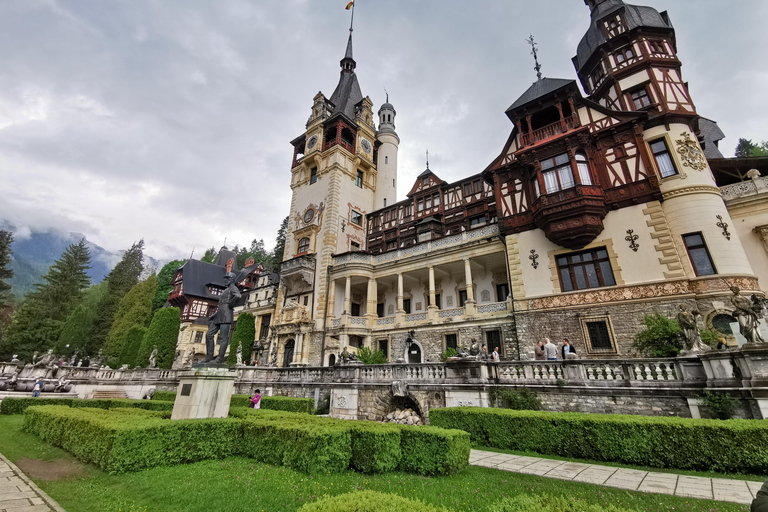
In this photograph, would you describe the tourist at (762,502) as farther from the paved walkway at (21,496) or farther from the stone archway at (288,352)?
the stone archway at (288,352)

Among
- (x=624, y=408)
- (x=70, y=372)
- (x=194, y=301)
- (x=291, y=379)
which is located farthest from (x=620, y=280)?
(x=194, y=301)

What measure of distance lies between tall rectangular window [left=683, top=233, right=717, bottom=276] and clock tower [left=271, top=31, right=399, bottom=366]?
1014 inches

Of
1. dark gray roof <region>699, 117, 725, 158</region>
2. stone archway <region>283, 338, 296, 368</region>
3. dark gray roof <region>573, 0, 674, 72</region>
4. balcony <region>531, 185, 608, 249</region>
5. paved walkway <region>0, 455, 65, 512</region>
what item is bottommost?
paved walkway <region>0, 455, 65, 512</region>

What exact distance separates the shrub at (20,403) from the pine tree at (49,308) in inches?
1375

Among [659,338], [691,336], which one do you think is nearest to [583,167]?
[659,338]

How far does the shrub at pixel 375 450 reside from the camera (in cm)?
693

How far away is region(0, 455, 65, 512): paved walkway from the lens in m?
4.55

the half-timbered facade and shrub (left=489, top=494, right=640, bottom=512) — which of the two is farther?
the half-timbered facade

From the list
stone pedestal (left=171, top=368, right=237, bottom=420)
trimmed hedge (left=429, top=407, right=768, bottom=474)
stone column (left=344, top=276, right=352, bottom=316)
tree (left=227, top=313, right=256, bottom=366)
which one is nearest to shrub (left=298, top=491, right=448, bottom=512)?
trimmed hedge (left=429, top=407, right=768, bottom=474)

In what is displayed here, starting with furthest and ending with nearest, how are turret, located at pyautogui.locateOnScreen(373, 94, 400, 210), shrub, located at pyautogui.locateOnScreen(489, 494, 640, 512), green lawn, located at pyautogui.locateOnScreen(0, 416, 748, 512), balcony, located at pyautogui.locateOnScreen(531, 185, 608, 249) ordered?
turret, located at pyautogui.locateOnScreen(373, 94, 400, 210), balcony, located at pyautogui.locateOnScreen(531, 185, 608, 249), green lawn, located at pyautogui.locateOnScreen(0, 416, 748, 512), shrub, located at pyautogui.locateOnScreen(489, 494, 640, 512)

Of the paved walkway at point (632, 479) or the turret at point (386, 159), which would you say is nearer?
the paved walkway at point (632, 479)

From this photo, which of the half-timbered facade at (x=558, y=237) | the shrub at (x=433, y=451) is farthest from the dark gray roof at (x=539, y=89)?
the shrub at (x=433, y=451)

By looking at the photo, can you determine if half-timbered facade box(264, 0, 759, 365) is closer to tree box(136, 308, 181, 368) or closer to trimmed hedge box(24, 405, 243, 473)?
tree box(136, 308, 181, 368)

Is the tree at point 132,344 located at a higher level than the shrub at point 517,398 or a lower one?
higher
